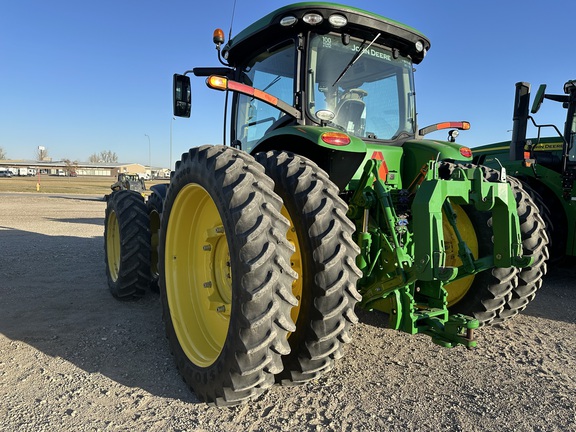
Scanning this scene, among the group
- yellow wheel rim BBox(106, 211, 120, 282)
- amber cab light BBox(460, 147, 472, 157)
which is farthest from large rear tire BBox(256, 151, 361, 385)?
yellow wheel rim BBox(106, 211, 120, 282)

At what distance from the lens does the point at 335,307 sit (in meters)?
2.38

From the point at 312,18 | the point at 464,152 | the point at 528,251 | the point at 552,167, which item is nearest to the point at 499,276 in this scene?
the point at 528,251

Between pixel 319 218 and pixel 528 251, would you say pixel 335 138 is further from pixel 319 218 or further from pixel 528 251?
pixel 528 251

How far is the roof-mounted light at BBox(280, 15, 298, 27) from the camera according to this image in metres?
3.24

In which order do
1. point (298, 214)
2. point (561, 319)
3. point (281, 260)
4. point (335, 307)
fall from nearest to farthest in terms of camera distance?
1. point (281, 260)
2. point (335, 307)
3. point (298, 214)
4. point (561, 319)

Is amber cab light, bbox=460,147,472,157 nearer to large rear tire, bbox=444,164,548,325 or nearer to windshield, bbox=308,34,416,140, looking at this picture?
large rear tire, bbox=444,164,548,325

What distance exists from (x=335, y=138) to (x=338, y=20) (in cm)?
109

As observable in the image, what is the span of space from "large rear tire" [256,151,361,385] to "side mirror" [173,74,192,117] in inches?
75.5

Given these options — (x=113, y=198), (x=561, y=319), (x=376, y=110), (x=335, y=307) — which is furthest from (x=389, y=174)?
(x=113, y=198)

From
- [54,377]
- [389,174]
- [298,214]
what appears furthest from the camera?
[389,174]

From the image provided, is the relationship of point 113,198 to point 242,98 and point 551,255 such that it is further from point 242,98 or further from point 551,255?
point 551,255

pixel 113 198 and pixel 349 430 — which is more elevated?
pixel 113 198

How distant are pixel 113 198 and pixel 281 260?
3.52 m

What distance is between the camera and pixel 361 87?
146 inches
